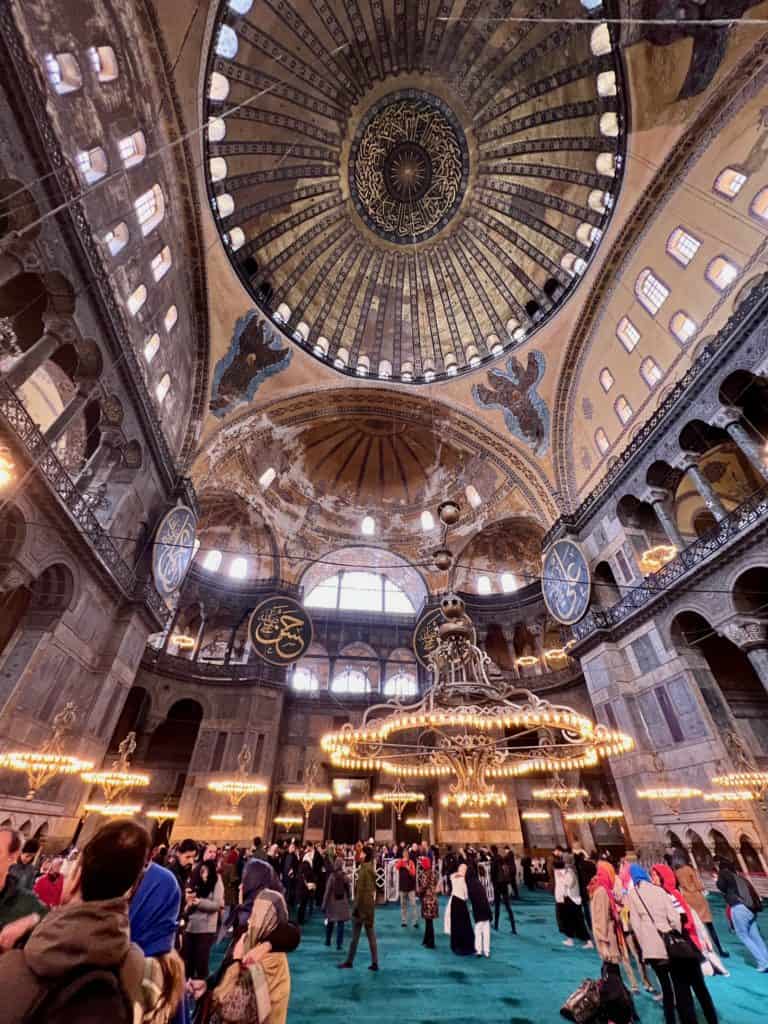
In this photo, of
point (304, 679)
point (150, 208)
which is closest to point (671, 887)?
point (150, 208)

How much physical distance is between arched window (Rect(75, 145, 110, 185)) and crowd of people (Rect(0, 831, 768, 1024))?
10733 millimetres

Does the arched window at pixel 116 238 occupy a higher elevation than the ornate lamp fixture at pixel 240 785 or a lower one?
higher

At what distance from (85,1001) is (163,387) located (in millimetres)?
13618

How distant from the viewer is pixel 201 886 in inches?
160

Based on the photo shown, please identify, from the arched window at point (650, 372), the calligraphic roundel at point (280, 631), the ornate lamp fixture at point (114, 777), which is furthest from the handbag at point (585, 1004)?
the arched window at point (650, 372)

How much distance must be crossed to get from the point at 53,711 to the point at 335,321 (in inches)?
626

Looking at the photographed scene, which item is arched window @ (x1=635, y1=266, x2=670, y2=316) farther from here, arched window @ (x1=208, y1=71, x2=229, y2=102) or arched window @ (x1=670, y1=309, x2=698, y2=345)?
arched window @ (x1=208, y1=71, x2=229, y2=102)

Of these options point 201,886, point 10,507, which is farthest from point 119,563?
point 201,886

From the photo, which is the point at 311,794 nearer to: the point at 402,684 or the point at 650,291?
the point at 402,684

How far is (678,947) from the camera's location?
346 centimetres

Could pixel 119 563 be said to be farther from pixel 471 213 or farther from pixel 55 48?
pixel 471 213

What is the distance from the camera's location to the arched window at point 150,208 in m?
10.4

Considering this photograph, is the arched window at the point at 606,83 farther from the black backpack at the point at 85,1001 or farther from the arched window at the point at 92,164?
the black backpack at the point at 85,1001

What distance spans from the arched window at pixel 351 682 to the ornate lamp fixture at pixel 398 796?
367 centimetres
